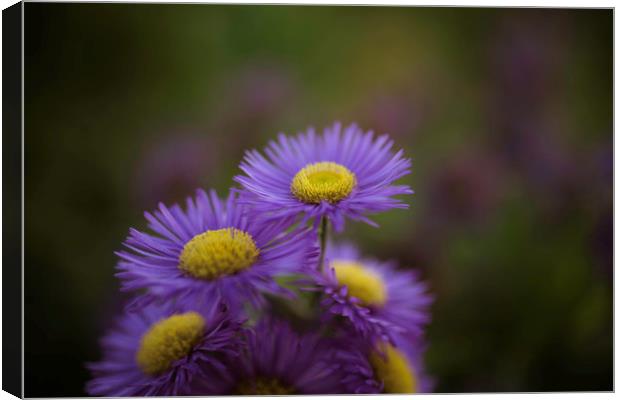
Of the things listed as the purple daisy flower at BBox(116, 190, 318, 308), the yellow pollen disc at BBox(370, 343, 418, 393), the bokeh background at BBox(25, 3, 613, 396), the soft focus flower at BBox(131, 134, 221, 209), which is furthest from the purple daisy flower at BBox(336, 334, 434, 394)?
the soft focus flower at BBox(131, 134, 221, 209)

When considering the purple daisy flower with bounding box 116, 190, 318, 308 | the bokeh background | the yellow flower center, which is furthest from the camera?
the bokeh background

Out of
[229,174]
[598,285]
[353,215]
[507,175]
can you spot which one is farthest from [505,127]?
[353,215]

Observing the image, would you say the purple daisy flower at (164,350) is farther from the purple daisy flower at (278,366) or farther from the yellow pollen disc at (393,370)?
the yellow pollen disc at (393,370)

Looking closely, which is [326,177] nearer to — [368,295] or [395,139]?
[368,295]

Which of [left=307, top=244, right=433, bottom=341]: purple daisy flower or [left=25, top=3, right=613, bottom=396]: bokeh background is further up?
[left=25, top=3, right=613, bottom=396]: bokeh background

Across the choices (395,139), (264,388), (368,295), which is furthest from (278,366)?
(395,139)

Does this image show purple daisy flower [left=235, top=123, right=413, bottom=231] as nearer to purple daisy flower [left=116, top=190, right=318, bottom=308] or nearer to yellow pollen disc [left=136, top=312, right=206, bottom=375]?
purple daisy flower [left=116, top=190, right=318, bottom=308]
